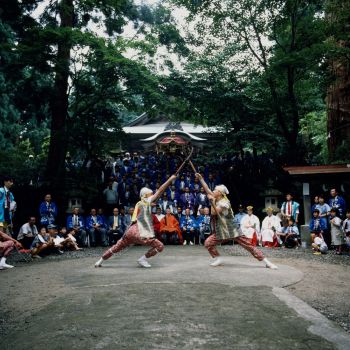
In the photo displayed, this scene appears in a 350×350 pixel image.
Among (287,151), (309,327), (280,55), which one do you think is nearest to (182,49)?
(280,55)

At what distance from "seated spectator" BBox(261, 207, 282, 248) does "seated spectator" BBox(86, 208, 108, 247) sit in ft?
17.9

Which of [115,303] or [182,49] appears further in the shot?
[182,49]

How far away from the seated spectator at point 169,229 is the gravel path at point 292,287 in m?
4.30

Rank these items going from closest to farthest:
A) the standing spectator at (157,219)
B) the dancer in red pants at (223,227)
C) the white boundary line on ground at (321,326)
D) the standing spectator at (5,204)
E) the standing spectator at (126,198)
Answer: the white boundary line on ground at (321,326) < the dancer in red pants at (223,227) < the standing spectator at (5,204) < the standing spectator at (157,219) < the standing spectator at (126,198)

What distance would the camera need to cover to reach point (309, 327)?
3.72 meters

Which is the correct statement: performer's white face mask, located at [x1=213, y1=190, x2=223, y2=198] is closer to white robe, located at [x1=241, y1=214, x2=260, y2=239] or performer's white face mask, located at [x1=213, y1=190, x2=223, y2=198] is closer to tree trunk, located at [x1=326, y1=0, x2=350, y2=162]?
white robe, located at [x1=241, y1=214, x2=260, y2=239]

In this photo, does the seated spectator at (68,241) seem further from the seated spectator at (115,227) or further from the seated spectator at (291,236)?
the seated spectator at (291,236)

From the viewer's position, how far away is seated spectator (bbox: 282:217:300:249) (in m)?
12.6

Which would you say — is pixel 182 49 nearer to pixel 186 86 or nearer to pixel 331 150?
pixel 186 86

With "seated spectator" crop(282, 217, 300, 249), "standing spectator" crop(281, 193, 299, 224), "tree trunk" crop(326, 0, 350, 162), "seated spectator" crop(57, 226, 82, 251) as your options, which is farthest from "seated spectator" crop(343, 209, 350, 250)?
"seated spectator" crop(57, 226, 82, 251)

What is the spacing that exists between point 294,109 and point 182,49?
6.51 meters

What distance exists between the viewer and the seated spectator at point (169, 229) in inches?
537

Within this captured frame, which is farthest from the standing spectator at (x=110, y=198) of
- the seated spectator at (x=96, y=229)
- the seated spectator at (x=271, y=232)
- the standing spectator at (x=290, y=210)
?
the standing spectator at (x=290, y=210)

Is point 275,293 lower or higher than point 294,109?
lower
